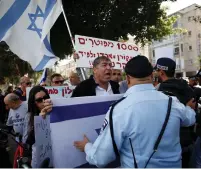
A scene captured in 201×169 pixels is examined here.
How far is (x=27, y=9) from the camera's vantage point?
16.6 feet

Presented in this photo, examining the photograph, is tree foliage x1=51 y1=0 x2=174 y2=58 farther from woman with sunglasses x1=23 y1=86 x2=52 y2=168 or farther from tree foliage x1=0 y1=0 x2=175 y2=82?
woman with sunglasses x1=23 y1=86 x2=52 y2=168

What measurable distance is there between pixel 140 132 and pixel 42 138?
893 millimetres

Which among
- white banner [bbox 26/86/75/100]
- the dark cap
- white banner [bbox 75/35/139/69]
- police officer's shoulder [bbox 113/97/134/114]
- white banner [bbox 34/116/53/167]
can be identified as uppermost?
white banner [bbox 75/35/139/69]

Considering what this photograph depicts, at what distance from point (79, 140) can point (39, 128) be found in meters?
0.36

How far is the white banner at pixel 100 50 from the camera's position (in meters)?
4.69

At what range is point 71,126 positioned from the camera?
2.25 metres

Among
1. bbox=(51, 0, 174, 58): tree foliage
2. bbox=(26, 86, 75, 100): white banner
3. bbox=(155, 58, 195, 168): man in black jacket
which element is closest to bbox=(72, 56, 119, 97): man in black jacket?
bbox=(155, 58, 195, 168): man in black jacket

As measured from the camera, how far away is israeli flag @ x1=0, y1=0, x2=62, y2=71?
16.1ft

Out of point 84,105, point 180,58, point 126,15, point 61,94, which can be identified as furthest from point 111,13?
point 180,58

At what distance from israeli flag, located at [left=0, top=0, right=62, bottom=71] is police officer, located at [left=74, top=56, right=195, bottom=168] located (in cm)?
318

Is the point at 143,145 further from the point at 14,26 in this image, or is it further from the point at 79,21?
the point at 79,21

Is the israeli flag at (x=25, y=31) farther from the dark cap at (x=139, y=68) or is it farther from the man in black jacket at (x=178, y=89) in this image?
the dark cap at (x=139, y=68)

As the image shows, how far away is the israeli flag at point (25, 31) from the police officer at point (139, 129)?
3.18 meters

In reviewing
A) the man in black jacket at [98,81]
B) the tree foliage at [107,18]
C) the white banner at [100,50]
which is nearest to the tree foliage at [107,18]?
the tree foliage at [107,18]
